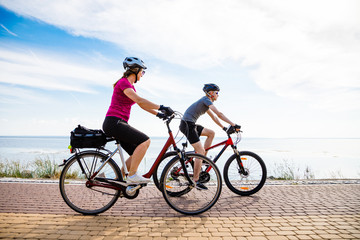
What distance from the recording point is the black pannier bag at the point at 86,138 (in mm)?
3637

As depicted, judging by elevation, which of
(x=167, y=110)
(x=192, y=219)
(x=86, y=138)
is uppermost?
(x=167, y=110)

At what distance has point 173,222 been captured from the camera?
11.3 feet

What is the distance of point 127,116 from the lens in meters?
3.97

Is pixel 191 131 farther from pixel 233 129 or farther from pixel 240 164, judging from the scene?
pixel 240 164

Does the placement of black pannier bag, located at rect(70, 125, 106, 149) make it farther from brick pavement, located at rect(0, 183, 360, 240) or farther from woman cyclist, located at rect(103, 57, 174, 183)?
brick pavement, located at rect(0, 183, 360, 240)

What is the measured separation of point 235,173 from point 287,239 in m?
2.31

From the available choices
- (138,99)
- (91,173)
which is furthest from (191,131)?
(91,173)

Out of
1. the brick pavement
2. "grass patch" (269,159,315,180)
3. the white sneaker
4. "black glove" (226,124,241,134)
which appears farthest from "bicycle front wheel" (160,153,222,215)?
"grass patch" (269,159,315,180)

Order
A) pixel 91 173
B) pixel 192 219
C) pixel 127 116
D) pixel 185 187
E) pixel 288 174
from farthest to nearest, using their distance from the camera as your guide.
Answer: pixel 288 174
pixel 185 187
pixel 127 116
pixel 91 173
pixel 192 219

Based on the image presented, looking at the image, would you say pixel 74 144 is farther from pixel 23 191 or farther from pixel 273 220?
pixel 273 220

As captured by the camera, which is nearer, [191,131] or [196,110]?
[191,131]

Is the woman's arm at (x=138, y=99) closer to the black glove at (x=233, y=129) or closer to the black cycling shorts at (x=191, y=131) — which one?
the black cycling shorts at (x=191, y=131)

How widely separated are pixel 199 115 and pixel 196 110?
14cm

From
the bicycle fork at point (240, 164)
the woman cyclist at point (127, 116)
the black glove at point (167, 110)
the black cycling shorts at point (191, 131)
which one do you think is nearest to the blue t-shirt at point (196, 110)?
the black cycling shorts at point (191, 131)
